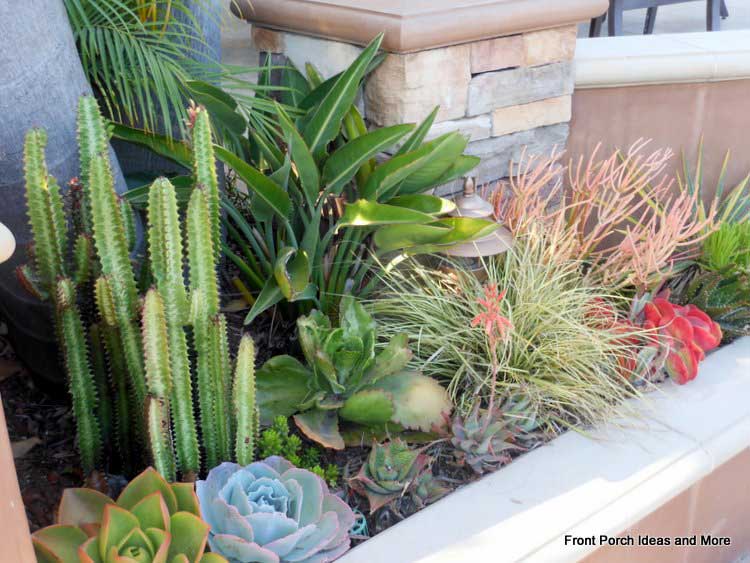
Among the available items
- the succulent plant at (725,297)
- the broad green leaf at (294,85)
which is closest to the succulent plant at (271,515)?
the broad green leaf at (294,85)

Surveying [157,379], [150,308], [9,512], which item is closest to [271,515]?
[157,379]

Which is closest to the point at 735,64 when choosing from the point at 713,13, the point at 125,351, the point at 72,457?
the point at 125,351

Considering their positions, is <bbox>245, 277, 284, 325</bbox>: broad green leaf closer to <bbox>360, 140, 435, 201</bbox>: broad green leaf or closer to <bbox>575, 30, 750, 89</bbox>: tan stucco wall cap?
<bbox>360, 140, 435, 201</bbox>: broad green leaf

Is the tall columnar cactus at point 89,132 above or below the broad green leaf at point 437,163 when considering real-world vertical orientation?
above

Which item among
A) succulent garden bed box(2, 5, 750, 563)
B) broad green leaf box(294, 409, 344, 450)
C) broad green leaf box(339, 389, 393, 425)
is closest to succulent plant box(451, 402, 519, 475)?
succulent garden bed box(2, 5, 750, 563)

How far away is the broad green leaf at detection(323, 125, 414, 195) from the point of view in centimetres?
196

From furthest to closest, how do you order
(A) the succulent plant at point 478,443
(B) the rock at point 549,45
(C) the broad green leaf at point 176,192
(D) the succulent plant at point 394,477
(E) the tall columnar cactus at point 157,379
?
(B) the rock at point 549,45
(C) the broad green leaf at point 176,192
(A) the succulent plant at point 478,443
(D) the succulent plant at point 394,477
(E) the tall columnar cactus at point 157,379

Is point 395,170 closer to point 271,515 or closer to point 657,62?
point 271,515

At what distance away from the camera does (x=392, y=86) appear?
2199 mm

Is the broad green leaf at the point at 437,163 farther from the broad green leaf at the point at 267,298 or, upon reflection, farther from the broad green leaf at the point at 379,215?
the broad green leaf at the point at 267,298

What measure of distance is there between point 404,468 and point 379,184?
2.47 ft

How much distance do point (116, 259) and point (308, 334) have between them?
495mm

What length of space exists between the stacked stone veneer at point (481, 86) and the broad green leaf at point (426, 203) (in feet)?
0.94

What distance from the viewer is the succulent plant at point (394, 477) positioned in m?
1.66
